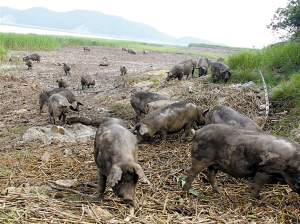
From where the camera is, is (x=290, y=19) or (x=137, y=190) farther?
(x=290, y=19)

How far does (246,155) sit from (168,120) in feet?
10.0

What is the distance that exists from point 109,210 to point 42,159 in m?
2.35

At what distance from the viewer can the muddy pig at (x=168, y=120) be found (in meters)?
6.51

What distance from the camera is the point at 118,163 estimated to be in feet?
11.5

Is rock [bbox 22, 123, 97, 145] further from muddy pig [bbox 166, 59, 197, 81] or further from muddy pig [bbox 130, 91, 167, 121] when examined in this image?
muddy pig [bbox 166, 59, 197, 81]

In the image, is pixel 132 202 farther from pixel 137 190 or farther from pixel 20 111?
pixel 20 111

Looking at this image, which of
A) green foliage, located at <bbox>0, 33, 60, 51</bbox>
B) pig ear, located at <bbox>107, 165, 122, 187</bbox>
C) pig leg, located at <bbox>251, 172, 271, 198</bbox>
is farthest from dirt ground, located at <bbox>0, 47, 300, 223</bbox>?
green foliage, located at <bbox>0, 33, 60, 51</bbox>

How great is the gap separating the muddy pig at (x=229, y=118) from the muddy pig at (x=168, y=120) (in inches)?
28.2

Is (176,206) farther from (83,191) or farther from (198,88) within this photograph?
(198,88)

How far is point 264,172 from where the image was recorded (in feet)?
12.1

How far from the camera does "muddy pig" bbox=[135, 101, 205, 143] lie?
6512 mm

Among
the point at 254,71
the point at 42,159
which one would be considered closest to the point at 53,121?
the point at 42,159

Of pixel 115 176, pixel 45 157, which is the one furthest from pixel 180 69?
pixel 115 176

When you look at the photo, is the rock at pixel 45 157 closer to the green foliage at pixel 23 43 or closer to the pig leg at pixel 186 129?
the pig leg at pixel 186 129
